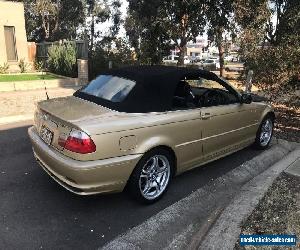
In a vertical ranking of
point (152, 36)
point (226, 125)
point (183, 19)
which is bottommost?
point (226, 125)

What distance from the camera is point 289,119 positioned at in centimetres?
906

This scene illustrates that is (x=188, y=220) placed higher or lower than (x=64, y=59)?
lower

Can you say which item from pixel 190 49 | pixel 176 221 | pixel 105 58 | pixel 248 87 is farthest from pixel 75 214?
pixel 190 49

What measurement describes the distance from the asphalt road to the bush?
11.4 meters

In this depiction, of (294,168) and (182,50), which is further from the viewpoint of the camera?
(182,50)

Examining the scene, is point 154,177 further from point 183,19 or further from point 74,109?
point 183,19

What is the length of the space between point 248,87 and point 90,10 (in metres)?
42.2

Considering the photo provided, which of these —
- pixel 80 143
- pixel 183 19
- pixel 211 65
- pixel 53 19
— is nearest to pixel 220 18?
pixel 183 19

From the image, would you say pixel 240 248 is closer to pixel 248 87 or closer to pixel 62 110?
pixel 62 110

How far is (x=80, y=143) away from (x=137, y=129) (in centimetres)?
68

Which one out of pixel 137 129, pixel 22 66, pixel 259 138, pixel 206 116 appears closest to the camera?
pixel 137 129

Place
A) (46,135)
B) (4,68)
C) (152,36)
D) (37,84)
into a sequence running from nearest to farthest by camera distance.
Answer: (46,135), (37,84), (4,68), (152,36)

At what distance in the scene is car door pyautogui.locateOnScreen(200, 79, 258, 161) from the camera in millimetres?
5004

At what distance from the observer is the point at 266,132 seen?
6.63 meters
